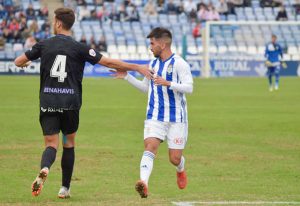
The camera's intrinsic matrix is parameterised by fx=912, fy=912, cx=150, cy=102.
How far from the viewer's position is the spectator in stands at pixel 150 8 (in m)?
52.7

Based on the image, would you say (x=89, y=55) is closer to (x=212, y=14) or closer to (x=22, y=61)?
(x=22, y=61)

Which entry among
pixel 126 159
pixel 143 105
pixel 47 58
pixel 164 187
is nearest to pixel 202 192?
pixel 164 187

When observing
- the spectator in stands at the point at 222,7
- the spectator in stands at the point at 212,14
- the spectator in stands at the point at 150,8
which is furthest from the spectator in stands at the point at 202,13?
the spectator in stands at the point at 150,8

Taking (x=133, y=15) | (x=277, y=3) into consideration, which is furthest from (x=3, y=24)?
(x=277, y=3)

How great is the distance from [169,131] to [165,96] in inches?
16.8

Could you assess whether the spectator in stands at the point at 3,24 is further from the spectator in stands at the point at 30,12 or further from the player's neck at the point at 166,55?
the player's neck at the point at 166,55

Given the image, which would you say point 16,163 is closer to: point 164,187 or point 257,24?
point 164,187

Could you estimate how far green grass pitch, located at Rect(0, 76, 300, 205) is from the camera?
37.8 ft

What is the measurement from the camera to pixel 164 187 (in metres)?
12.2

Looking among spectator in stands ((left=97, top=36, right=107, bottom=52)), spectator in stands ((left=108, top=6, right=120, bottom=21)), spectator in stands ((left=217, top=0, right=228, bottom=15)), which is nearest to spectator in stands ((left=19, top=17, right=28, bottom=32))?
spectator in stands ((left=97, top=36, right=107, bottom=52))

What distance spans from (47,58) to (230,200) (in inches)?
109

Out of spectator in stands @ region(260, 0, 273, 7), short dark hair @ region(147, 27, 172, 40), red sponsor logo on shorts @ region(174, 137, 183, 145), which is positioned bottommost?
red sponsor logo on shorts @ region(174, 137, 183, 145)

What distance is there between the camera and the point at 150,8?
5284cm

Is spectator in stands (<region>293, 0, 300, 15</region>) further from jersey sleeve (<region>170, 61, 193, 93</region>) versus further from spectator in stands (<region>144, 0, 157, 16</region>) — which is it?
jersey sleeve (<region>170, 61, 193, 93</region>)
